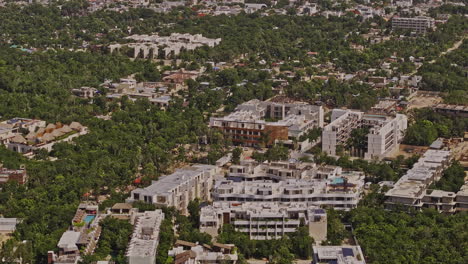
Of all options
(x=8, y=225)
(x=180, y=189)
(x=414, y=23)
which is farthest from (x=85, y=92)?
(x=414, y=23)

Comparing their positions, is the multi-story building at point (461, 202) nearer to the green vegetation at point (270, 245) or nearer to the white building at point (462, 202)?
the white building at point (462, 202)

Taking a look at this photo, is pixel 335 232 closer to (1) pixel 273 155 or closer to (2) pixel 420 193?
(2) pixel 420 193

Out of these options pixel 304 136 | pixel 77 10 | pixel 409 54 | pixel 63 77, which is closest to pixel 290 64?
pixel 409 54

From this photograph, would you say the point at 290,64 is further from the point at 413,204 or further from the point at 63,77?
the point at 413,204

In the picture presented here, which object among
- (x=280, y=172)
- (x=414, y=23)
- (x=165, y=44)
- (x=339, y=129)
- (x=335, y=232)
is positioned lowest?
(x=414, y=23)

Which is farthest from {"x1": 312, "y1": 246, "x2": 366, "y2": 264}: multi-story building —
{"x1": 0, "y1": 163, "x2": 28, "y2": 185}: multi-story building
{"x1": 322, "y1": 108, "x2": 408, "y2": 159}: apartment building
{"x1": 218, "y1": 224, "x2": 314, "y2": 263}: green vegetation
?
{"x1": 0, "y1": 163, "x2": 28, "y2": 185}: multi-story building

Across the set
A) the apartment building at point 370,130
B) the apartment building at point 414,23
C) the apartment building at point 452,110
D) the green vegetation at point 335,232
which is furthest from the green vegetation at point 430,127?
the apartment building at point 414,23
